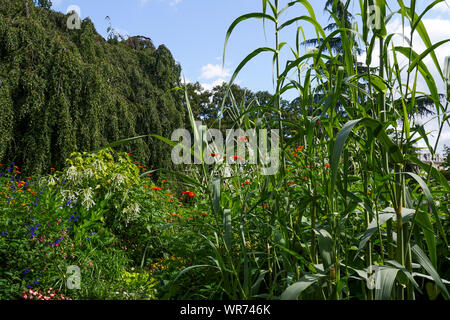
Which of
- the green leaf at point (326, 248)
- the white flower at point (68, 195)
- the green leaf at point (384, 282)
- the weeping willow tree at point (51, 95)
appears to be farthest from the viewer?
the weeping willow tree at point (51, 95)

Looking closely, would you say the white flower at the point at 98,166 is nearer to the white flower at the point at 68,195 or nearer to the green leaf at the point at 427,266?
the white flower at the point at 68,195

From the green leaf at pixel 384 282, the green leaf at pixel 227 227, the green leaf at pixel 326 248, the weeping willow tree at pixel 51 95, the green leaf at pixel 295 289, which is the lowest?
the green leaf at pixel 295 289

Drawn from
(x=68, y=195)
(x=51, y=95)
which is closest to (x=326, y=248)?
(x=68, y=195)

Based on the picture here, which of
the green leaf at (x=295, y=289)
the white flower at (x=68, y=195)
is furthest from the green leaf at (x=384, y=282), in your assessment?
the white flower at (x=68, y=195)

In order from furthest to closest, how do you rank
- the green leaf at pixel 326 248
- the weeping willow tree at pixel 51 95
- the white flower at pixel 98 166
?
the weeping willow tree at pixel 51 95 → the white flower at pixel 98 166 → the green leaf at pixel 326 248

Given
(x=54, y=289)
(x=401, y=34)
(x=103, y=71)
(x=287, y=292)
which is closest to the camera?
(x=287, y=292)

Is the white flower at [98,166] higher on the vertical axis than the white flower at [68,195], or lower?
higher

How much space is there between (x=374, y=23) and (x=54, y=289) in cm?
183

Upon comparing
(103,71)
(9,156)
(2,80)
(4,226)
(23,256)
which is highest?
(103,71)

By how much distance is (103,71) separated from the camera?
596 centimetres

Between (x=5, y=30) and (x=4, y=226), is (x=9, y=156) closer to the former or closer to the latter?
(x=5, y=30)

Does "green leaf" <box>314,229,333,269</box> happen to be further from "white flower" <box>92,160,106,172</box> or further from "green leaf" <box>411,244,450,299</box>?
"white flower" <box>92,160,106,172</box>

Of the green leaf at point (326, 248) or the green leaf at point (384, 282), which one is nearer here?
the green leaf at point (384, 282)
